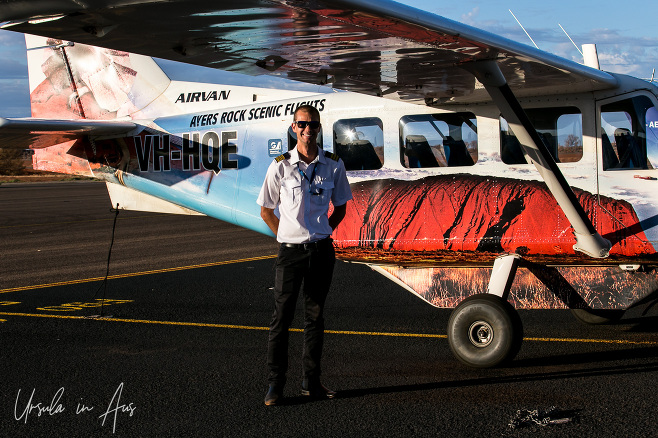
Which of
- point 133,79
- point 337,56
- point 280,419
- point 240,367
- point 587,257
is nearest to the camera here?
point 280,419

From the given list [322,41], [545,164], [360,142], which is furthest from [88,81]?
[545,164]

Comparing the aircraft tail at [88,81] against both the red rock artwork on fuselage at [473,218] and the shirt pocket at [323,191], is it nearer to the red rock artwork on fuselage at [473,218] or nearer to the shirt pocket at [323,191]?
the red rock artwork on fuselage at [473,218]

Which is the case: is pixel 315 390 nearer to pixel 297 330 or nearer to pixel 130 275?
pixel 297 330

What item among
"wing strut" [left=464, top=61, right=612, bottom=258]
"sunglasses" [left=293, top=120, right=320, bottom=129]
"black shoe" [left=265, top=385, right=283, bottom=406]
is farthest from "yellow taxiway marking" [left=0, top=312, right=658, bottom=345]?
"sunglasses" [left=293, top=120, right=320, bottom=129]

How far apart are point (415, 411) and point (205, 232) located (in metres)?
12.4

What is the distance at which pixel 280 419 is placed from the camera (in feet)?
15.5

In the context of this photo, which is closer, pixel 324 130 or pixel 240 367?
pixel 240 367

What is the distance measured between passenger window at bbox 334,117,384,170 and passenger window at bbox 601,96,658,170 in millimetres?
2158

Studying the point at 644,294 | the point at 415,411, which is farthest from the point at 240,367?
the point at 644,294

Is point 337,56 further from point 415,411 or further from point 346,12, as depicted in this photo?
point 415,411

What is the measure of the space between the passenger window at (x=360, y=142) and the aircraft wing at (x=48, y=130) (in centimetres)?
358

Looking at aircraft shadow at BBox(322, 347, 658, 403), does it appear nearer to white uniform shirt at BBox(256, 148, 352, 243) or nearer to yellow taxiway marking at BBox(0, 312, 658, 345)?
yellow taxiway marking at BBox(0, 312, 658, 345)

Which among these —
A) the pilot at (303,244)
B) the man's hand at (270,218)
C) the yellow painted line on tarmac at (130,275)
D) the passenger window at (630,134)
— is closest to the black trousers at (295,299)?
the pilot at (303,244)

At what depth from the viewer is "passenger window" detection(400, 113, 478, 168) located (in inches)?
272
